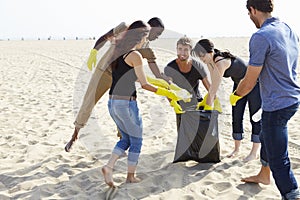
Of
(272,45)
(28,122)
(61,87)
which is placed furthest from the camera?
(61,87)

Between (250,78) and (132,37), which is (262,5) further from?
(132,37)

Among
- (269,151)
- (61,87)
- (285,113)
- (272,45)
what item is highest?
(272,45)

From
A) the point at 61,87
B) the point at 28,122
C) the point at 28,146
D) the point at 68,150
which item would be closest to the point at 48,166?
the point at 68,150

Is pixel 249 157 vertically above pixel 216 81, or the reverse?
pixel 216 81

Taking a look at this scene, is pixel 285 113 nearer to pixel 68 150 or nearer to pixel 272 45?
pixel 272 45

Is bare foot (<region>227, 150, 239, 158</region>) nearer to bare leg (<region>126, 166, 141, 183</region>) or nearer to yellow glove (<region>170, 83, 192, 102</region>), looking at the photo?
yellow glove (<region>170, 83, 192, 102</region>)

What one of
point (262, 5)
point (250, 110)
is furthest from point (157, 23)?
point (262, 5)

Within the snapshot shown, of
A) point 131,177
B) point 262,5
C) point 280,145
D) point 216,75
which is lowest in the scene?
point 131,177

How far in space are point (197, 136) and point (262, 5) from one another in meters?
1.71

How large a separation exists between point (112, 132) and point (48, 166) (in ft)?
5.47

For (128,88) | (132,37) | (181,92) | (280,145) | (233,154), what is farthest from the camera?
(233,154)

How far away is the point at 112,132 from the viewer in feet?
19.0

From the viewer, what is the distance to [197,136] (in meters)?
4.00

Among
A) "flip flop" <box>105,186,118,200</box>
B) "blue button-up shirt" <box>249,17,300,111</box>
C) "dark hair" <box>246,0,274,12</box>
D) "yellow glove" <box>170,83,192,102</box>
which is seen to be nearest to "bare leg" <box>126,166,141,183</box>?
"flip flop" <box>105,186,118,200</box>
